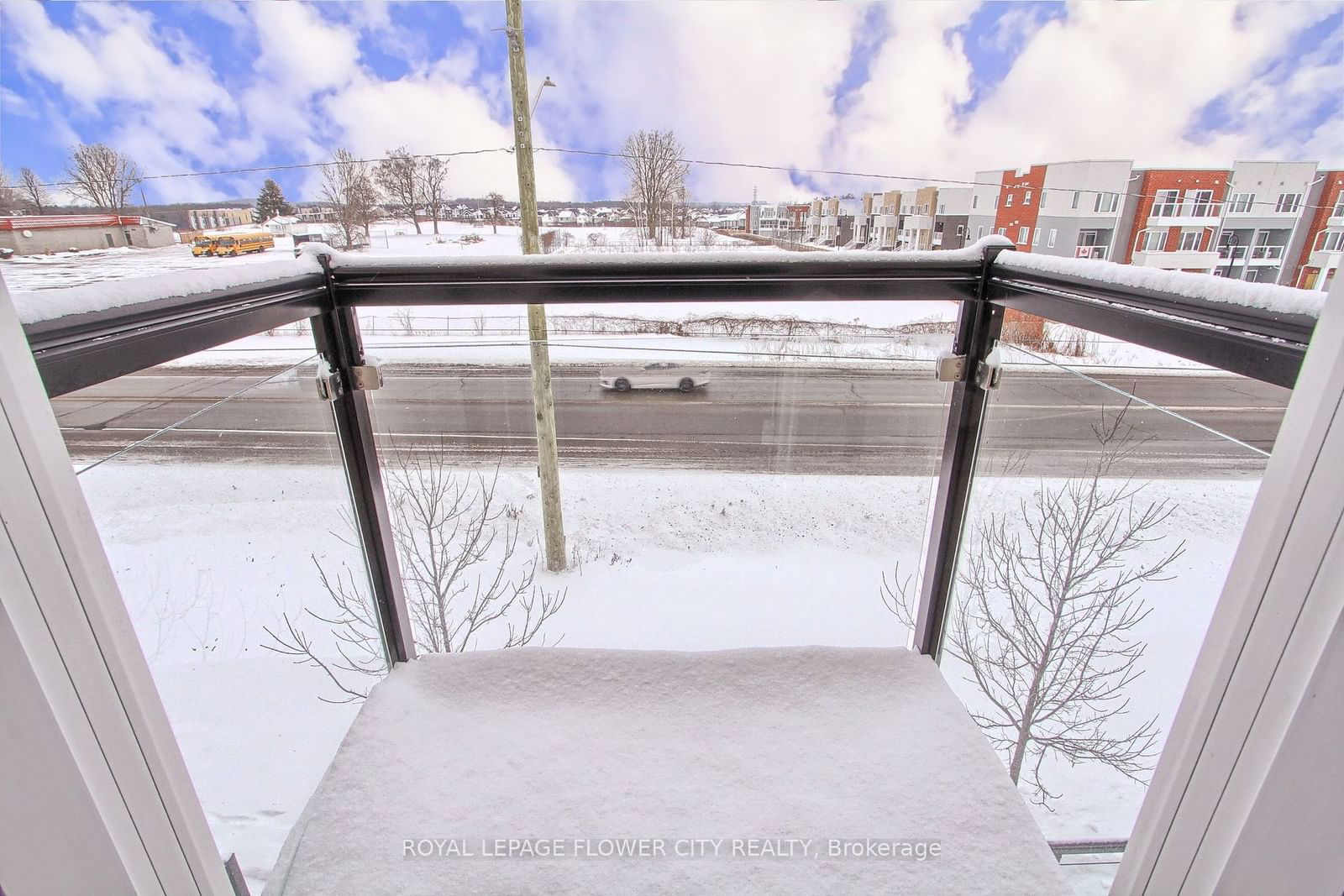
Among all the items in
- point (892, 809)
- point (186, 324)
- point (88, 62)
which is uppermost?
point (88, 62)

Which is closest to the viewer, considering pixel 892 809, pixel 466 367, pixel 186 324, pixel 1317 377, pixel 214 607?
pixel 1317 377

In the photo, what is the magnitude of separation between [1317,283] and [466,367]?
268 cm

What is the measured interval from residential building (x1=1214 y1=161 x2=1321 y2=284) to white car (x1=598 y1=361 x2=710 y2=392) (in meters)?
2.10

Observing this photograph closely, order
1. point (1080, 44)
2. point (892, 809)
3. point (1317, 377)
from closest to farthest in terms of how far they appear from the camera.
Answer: point (1317, 377)
point (892, 809)
point (1080, 44)

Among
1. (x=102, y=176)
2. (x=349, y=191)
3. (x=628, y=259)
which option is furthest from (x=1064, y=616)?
(x=349, y=191)

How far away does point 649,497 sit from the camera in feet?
15.3

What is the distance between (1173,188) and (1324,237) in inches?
134

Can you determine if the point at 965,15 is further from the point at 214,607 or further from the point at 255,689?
the point at 255,689

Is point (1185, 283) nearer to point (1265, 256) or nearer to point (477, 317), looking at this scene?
point (1265, 256)

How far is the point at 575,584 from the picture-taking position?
13.4 ft

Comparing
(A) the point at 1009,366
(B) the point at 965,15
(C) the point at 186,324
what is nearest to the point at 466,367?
(C) the point at 186,324

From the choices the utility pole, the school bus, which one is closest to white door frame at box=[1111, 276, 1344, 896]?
the school bus

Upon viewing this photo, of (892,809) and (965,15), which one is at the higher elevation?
(965,15)

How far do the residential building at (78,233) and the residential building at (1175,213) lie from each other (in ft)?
10.5
